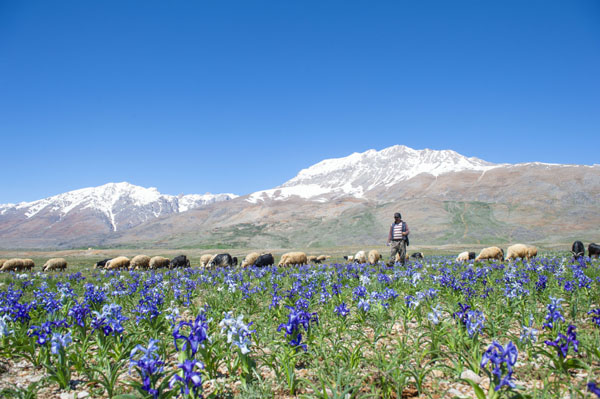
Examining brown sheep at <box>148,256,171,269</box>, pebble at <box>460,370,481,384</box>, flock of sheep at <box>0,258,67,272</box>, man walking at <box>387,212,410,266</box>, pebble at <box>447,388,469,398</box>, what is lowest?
brown sheep at <box>148,256,171,269</box>

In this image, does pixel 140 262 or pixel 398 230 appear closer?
pixel 398 230

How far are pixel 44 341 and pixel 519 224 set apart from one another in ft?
409

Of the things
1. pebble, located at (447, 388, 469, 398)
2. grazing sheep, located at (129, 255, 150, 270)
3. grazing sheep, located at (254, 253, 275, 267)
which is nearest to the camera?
pebble, located at (447, 388, 469, 398)

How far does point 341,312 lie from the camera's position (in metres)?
6.64

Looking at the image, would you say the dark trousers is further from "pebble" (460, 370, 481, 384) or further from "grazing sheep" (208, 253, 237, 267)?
"grazing sheep" (208, 253, 237, 267)

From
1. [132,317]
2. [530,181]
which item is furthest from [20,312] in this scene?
[530,181]

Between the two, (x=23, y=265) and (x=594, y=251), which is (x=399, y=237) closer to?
(x=594, y=251)

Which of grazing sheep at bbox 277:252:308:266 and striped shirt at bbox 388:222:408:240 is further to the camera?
grazing sheep at bbox 277:252:308:266

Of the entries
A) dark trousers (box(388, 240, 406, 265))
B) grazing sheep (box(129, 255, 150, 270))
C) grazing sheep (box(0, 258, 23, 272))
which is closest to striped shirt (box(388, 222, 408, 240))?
dark trousers (box(388, 240, 406, 265))

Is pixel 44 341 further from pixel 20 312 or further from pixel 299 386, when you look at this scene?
pixel 299 386

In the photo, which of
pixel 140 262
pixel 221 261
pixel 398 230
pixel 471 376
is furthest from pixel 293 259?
pixel 471 376

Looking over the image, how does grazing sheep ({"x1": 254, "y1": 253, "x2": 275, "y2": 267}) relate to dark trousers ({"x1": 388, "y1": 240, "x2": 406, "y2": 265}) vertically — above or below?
below

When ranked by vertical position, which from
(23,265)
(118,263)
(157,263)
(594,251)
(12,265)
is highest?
(594,251)

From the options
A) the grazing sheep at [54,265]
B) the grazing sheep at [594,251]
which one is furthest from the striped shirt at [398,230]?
the grazing sheep at [54,265]
